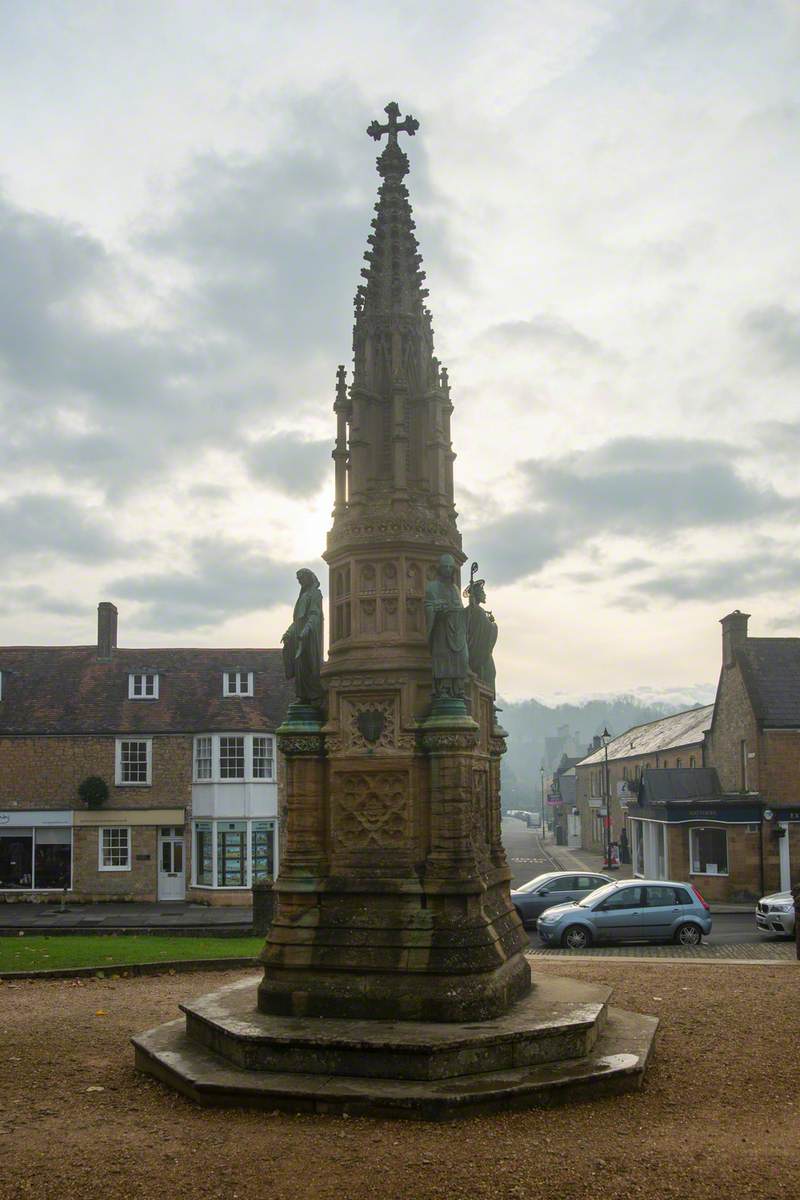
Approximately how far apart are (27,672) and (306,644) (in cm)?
3109

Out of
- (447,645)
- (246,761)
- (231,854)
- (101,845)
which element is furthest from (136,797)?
(447,645)

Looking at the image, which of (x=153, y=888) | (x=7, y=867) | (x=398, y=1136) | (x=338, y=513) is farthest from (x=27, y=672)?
(x=398, y=1136)

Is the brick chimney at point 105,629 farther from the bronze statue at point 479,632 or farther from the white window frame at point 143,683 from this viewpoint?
the bronze statue at point 479,632

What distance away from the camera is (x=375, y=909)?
11094 millimetres

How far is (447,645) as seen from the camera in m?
11.7

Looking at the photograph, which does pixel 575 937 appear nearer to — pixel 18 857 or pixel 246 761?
pixel 246 761

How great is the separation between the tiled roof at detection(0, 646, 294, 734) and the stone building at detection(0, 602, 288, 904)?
0.07 meters

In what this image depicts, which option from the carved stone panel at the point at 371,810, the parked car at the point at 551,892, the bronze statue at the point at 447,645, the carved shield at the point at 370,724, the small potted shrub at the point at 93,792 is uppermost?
the bronze statue at the point at 447,645

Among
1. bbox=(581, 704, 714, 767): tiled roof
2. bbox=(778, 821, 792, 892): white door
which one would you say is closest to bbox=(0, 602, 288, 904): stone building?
bbox=(778, 821, 792, 892): white door

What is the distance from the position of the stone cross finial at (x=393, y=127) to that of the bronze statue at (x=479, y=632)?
5.73 m

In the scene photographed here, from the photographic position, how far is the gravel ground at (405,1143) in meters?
7.44

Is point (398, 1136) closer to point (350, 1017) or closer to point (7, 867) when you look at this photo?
Answer: point (350, 1017)

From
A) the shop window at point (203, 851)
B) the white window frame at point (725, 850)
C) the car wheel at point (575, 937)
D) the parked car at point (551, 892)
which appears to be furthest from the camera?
the shop window at point (203, 851)

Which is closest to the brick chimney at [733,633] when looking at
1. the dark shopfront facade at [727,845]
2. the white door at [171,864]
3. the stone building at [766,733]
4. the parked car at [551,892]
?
the stone building at [766,733]
